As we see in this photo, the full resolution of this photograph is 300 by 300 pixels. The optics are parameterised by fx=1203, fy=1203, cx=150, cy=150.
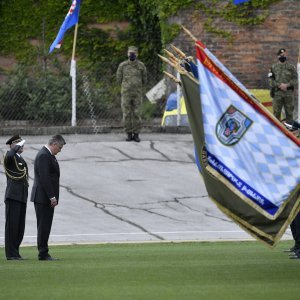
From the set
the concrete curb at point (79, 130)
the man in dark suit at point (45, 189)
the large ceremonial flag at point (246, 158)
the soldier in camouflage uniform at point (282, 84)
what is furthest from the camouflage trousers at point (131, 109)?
the large ceremonial flag at point (246, 158)

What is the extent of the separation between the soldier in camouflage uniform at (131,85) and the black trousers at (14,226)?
874cm

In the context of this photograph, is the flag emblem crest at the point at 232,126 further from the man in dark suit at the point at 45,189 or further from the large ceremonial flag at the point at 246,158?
the man in dark suit at the point at 45,189

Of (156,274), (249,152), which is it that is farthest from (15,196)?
(249,152)

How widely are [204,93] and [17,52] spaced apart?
67.0 ft

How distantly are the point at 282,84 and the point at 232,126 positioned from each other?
12384mm

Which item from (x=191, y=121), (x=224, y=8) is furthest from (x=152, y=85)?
(x=191, y=121)

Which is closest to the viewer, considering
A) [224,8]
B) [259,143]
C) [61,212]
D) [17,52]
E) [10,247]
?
[259,143]

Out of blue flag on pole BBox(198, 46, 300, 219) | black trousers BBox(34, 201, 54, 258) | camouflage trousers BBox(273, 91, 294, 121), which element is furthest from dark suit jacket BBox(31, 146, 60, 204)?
camouflage trousers BBox(273, 91, 294, 121)

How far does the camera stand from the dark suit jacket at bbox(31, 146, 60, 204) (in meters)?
15.8

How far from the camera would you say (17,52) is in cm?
3300

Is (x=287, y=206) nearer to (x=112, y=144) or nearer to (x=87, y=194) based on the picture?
(x=87, y=194)

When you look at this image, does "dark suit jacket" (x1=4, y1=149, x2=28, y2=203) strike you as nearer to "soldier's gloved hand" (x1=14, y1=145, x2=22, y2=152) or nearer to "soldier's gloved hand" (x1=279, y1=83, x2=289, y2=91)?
"soldier's gloved hand" (x1=14, y1=145, x2=22, y2=152)

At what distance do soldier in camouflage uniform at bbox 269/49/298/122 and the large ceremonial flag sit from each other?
12159mm

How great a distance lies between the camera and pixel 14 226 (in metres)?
16.3
